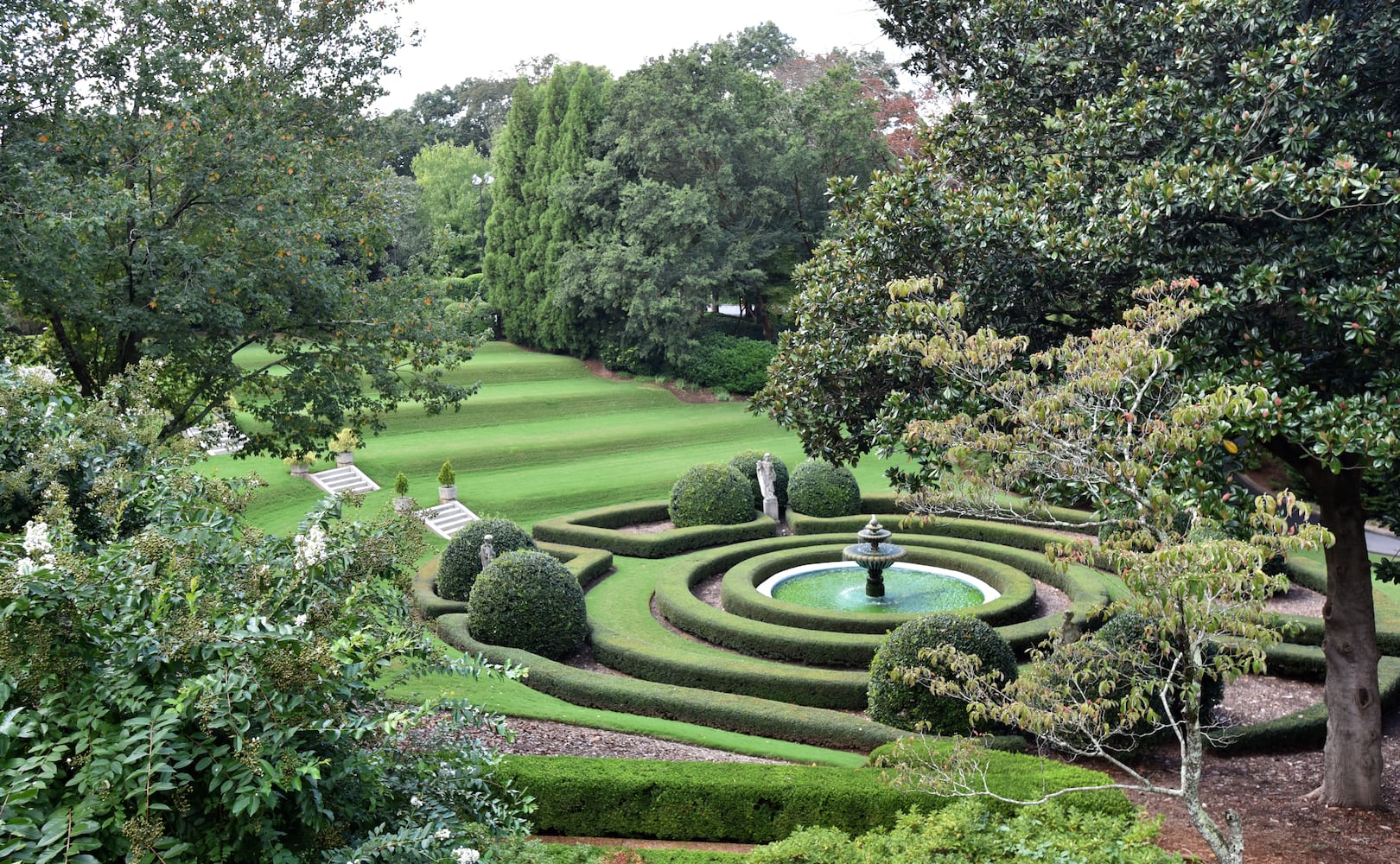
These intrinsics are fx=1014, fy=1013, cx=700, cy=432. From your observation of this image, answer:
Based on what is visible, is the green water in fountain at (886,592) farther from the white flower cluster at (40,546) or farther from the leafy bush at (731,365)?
the leafy bush at (731,365)

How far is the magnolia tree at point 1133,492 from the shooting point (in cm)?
626

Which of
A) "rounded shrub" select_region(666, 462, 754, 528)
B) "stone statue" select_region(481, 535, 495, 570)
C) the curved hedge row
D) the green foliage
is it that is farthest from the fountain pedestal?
the green foliage

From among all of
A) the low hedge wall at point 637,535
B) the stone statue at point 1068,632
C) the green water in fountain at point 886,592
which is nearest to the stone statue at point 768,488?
the low hedge wall at point 637,535

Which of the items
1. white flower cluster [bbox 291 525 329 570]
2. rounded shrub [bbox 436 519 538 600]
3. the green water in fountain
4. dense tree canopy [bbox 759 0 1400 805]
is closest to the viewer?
white flower cluster [bbox 291 525 329 570]

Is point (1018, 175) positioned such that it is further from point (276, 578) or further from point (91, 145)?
point (91, 145)

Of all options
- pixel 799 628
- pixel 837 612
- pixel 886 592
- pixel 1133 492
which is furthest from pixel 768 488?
pixel 1133 492

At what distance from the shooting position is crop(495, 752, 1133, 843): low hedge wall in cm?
992

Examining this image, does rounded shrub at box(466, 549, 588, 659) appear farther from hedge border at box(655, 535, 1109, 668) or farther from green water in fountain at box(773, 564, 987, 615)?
green water in fountain at box(773, 564, 987, 615)

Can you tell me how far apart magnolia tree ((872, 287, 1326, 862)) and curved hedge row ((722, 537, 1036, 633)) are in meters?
6.81

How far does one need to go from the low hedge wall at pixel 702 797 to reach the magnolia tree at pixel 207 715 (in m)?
4.05

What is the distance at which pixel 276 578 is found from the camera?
602 centimetres

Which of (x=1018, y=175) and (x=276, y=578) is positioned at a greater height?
(x=1018, y=175)

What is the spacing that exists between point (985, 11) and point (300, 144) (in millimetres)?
11778

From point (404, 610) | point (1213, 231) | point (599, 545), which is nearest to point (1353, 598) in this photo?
point (1213, 231)
